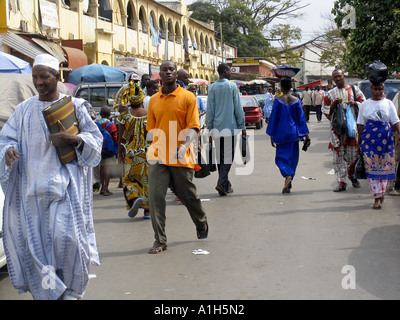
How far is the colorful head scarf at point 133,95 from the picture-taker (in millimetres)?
8688

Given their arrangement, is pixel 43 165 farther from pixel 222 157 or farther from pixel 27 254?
pixel 222 157

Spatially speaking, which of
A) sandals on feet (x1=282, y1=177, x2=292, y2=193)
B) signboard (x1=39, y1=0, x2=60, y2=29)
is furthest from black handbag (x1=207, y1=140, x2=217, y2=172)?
signboard (x1=39, y1=0, x2=60, y2=29)

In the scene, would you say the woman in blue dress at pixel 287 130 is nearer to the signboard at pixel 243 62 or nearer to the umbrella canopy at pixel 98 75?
the umbrella canopy at pixel 98 75

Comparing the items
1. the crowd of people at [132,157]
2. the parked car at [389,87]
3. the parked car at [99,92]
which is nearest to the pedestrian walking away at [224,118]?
the crowd of people at [132,157]

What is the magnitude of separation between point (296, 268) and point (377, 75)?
3768 millimetres

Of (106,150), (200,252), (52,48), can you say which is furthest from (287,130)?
(52,48)

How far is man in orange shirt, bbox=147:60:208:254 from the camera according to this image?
6648 mm

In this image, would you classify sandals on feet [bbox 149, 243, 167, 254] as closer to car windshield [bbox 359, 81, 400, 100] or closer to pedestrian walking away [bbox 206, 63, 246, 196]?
pedestrian walking away [bbox 206, 63, 246, 196]

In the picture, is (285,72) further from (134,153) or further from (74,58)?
(74,58)

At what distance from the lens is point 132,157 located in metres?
8.59

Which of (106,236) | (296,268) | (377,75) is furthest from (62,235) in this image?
(377,75)

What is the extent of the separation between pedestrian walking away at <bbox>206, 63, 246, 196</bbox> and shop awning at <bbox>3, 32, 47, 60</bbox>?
10846 millimetres

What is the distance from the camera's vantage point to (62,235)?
177 inches

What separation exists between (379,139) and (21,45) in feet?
46.2
